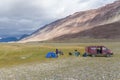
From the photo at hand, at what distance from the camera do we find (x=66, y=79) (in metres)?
32.7

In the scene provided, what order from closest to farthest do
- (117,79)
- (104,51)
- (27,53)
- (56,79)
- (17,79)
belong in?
1. (117,79)
2. (56,79)
3. (17,79)
4. (104,51)
5. (27,53)

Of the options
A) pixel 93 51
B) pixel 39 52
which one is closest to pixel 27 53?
pixel 39 52

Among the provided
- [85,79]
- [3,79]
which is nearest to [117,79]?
[85,79]

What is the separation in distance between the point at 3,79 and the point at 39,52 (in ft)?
153

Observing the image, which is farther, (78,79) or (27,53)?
(27,53)

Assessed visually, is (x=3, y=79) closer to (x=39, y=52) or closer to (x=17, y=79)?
(x=17, y=79)

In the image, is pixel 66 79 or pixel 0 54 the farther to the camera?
pixel 0 54

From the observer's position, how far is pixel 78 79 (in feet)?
105

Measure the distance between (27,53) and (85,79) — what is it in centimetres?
5208

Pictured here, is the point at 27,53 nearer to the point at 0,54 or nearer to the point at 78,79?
the point at 0,54

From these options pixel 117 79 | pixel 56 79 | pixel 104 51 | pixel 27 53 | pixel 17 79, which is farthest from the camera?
pixel 27 53

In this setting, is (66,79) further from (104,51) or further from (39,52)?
(39,52)

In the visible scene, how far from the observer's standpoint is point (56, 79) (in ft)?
107

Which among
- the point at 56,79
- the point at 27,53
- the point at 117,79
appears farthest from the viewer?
the point at 27,53
